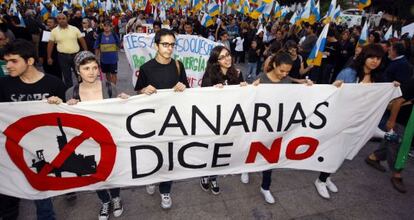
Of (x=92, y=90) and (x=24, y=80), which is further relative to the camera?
(x=92, y=90)

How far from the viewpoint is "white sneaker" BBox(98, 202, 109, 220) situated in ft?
9.59

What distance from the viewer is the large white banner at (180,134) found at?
243 centimetres

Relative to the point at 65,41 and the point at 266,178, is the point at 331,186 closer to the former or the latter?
the point at 266,178

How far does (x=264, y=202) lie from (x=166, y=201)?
3.72ft

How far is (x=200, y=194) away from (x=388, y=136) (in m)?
2.52

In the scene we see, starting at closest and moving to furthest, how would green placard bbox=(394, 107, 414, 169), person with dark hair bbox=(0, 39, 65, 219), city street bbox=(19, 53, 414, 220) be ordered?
person with dark hair bbox=(0, 39, 65, 219)
city street bbox=(19, 53, 414, 220)
green placard bbox=(394, 107, 414, 169)

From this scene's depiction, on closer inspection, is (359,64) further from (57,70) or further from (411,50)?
(57,70)

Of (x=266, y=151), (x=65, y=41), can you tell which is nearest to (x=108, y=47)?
(x=65, y=41)

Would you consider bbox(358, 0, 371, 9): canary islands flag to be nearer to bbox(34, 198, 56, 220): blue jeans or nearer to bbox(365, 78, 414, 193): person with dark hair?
bbox(365, 78, 414, 193): person with dark hair

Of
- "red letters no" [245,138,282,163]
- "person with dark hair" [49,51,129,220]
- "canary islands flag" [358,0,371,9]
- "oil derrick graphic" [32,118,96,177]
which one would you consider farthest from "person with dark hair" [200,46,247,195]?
"canary islands flag" [358,0,371,9]

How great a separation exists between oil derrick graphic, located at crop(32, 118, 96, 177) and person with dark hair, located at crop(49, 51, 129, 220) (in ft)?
1.10

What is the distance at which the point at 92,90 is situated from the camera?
2.68m

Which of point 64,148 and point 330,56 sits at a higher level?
point 330,56

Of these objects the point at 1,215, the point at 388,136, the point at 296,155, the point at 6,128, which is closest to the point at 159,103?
the point at 6,128
